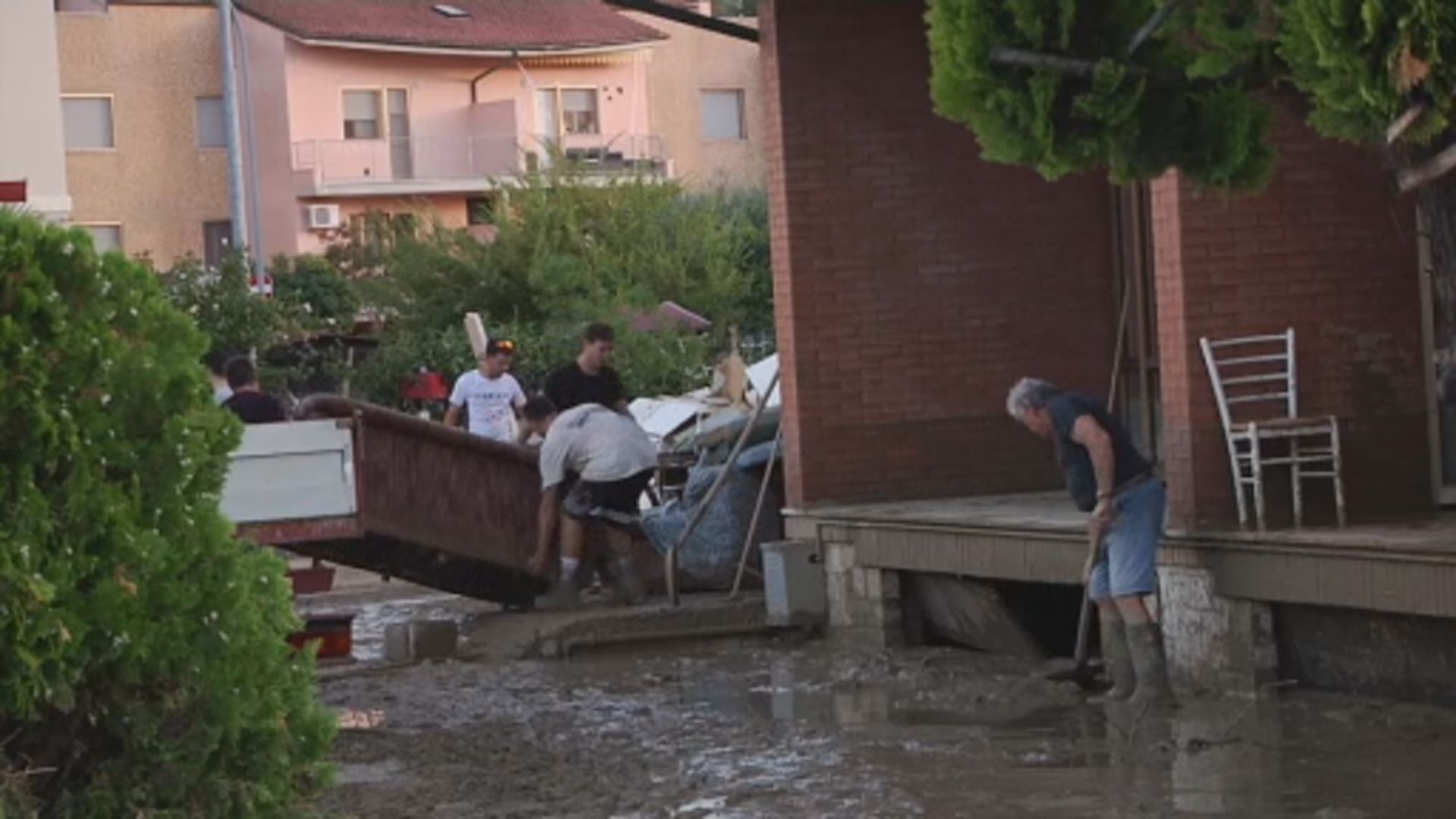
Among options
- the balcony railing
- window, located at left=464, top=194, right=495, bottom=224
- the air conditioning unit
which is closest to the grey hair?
window, located at left=464, top=194, right=495, bottom=224

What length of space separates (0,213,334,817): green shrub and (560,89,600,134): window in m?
52.9

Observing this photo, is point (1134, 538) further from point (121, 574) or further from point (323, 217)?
point (323, 217)

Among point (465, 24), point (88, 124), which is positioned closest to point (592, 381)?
point (88, 124)

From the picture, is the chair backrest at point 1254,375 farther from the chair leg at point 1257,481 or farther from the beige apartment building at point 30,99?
the beige apartment building at point 30,99

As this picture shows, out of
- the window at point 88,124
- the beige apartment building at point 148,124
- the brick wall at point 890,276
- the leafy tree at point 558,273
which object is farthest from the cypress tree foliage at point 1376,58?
the window at point 88,124

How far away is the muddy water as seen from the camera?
11516 millimetres

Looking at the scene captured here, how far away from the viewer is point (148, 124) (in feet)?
184

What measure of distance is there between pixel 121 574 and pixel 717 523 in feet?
40.4

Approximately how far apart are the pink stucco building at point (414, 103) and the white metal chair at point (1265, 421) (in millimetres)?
40944

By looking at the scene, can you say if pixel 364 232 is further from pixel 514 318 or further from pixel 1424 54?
pixel 1424 54

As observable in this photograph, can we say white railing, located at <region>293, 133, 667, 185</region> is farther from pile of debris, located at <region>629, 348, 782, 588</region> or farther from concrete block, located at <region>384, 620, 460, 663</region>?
concrete block, located at <region>384, 620, 460, 663</region>

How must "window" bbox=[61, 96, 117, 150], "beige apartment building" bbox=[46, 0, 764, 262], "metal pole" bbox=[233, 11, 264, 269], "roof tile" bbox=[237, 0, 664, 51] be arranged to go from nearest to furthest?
1. "window" bbox=[61, 96, 117, 150]
2. "beige apartment building" bbox=[46, 0, 764, 262]
3. "metal pole" bbox=[233, 11, 264, 269]
4. "roof tile" bbox=[237, 0, 664, 51]

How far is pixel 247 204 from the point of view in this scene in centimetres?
5688

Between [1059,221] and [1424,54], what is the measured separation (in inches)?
415
